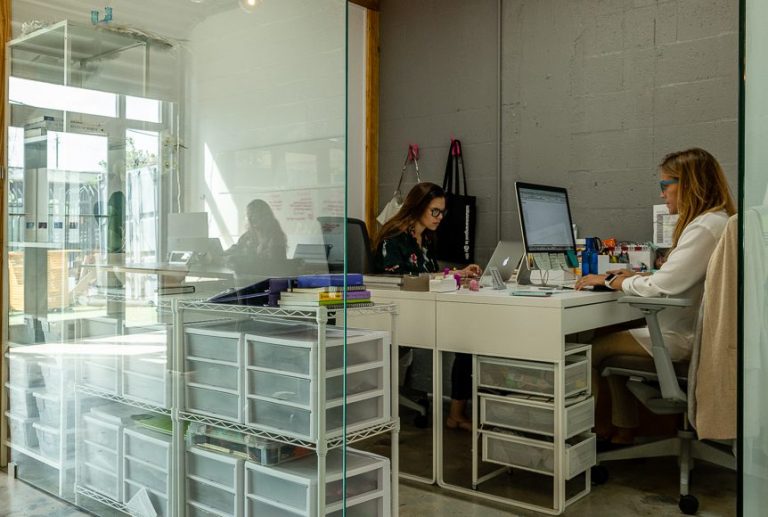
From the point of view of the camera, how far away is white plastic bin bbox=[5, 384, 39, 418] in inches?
95.3

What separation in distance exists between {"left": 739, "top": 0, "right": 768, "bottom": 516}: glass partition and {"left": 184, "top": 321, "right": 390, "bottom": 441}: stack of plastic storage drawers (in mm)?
918

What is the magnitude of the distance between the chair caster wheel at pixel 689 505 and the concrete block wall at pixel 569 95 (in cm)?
154

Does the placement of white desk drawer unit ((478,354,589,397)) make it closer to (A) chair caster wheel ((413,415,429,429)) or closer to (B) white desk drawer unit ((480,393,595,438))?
(B) white desk drawer unit ((480,393,595,438))

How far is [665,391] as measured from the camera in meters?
2.59

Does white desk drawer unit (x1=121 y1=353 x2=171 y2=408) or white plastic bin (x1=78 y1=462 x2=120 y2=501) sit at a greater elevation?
white desk drawer unit (x1=121 y1=353 x2=171 y2=408)

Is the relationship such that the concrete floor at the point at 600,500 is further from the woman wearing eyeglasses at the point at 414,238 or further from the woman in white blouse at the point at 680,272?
the woman wearing eyeglasses at the point at 414,238

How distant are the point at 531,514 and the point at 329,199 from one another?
4.96ft

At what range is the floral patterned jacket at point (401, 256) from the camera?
374cm

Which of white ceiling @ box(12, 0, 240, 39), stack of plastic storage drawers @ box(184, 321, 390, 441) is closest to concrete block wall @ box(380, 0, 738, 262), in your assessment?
stack of plastic storage drawers @ box(184, 321, 390, 441)

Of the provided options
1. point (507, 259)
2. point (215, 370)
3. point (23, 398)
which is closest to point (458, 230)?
point (507, 259)

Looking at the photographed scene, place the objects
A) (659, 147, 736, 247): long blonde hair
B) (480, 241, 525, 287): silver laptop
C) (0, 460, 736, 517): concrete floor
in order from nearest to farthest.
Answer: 1. (0, 460, 736, 517): concrete floor
2. (659, 147, 736, 247): long blonde hair
3. (480, 241, 525, 287): silver laptop

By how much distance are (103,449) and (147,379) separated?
309 millimetres

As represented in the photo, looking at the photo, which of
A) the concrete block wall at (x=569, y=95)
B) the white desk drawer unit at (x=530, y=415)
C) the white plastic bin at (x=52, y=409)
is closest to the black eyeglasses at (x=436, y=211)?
the concrete block wall at (x=569, y=95)

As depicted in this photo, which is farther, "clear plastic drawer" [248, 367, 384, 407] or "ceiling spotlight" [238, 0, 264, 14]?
"ceiling spotlight" [238, 0, 264, 14]
